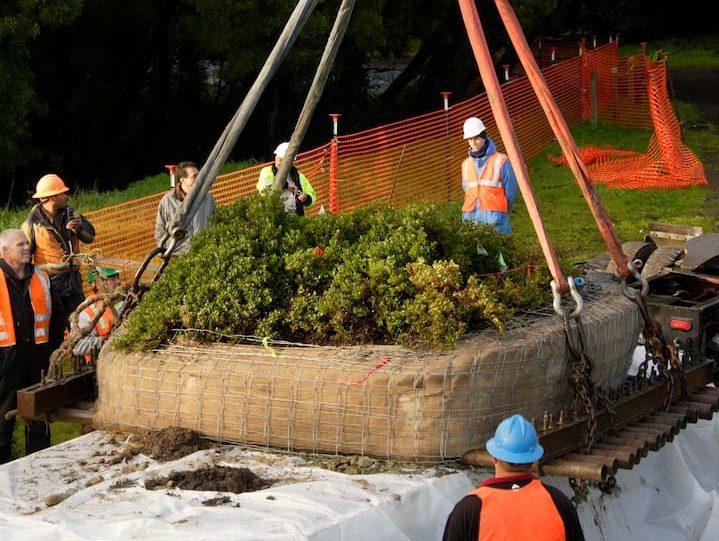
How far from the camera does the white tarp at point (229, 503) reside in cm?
575

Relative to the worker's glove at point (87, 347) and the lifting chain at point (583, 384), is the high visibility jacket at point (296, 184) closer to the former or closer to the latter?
the worker's glove at point (87, 347)

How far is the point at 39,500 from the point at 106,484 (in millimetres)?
356

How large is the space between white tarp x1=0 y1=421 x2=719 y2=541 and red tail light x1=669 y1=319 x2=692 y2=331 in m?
2.78

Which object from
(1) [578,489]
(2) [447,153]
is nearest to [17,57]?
(2) [447,153]

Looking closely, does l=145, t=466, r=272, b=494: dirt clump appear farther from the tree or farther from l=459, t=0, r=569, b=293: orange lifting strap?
the tree

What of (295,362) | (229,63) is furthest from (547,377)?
(229,63)

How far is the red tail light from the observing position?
10078mm

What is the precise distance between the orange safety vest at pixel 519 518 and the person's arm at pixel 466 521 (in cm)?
2

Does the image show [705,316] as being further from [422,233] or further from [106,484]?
[106,484]

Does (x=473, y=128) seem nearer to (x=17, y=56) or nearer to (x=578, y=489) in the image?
(x=578, y=489)

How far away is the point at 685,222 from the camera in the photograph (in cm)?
1770

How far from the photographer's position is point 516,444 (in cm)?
522

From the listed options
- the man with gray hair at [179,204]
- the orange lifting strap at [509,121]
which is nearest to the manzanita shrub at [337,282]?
the orange lifting strap at [509,121]

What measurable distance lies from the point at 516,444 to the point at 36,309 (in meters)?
4.74
